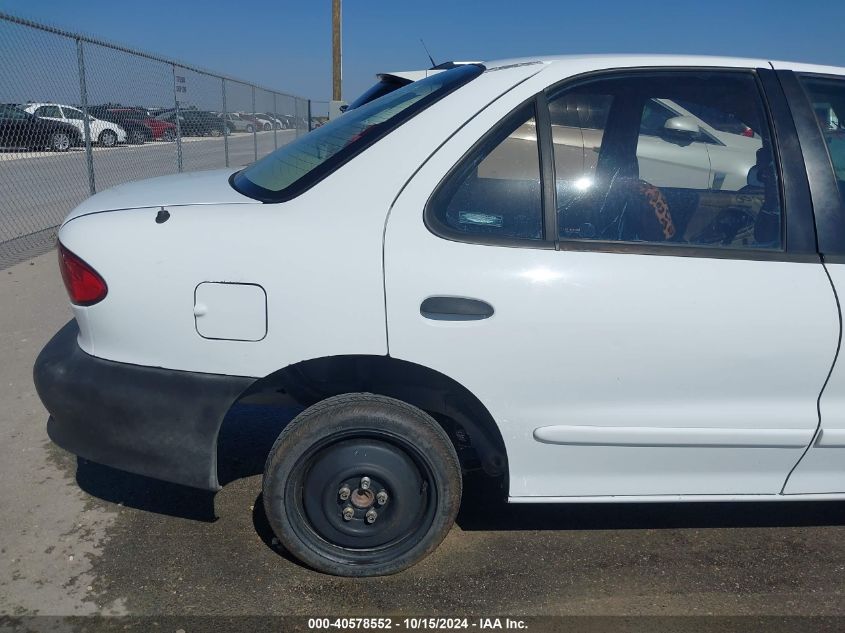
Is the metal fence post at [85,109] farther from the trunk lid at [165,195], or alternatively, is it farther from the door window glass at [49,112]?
the trunk lid at [165,195]

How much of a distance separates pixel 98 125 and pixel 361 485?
7.23 m

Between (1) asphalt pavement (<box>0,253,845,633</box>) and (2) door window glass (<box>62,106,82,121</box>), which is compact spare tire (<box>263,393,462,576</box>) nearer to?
(1) asphalt pavement (<box>0,253,845,633</box>)

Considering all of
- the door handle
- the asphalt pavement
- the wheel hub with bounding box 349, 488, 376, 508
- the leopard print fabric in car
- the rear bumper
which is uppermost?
the leopard print fabric in car

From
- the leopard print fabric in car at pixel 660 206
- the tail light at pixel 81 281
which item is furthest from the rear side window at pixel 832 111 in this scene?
the tail light at pixel 81 281

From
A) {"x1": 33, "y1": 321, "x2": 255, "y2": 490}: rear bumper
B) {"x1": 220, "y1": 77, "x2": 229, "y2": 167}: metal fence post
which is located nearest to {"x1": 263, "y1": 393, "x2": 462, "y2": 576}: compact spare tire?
{"x1": 33, "y1": 321, "x2": 255, "y2": 490}: rear bumper

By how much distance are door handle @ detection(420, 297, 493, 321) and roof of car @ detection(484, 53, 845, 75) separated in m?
0.92

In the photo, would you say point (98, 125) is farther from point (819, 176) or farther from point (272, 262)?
point (819, 176)

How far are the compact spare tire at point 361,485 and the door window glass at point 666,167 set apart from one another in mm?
886

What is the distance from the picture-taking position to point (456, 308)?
2.43m

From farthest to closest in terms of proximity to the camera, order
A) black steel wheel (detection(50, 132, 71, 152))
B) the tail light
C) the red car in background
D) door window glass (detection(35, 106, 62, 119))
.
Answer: the red car in background
black steel wheel (detection(50, 132, 71, 152))
door window glass (detection(35, 106, 62, 119))
the tail light

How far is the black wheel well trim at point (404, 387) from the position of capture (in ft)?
8.50

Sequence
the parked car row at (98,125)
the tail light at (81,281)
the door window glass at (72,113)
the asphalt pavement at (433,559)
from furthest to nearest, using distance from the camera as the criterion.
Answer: the door window glass at (72,113) < the parked car row at (98,125) < the asphalt pavement at (433,559) < the tail light at (81,281)

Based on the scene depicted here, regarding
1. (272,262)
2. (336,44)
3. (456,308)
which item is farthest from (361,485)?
(336,44)

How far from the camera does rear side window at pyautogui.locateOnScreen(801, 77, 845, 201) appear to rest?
8.90 ft
